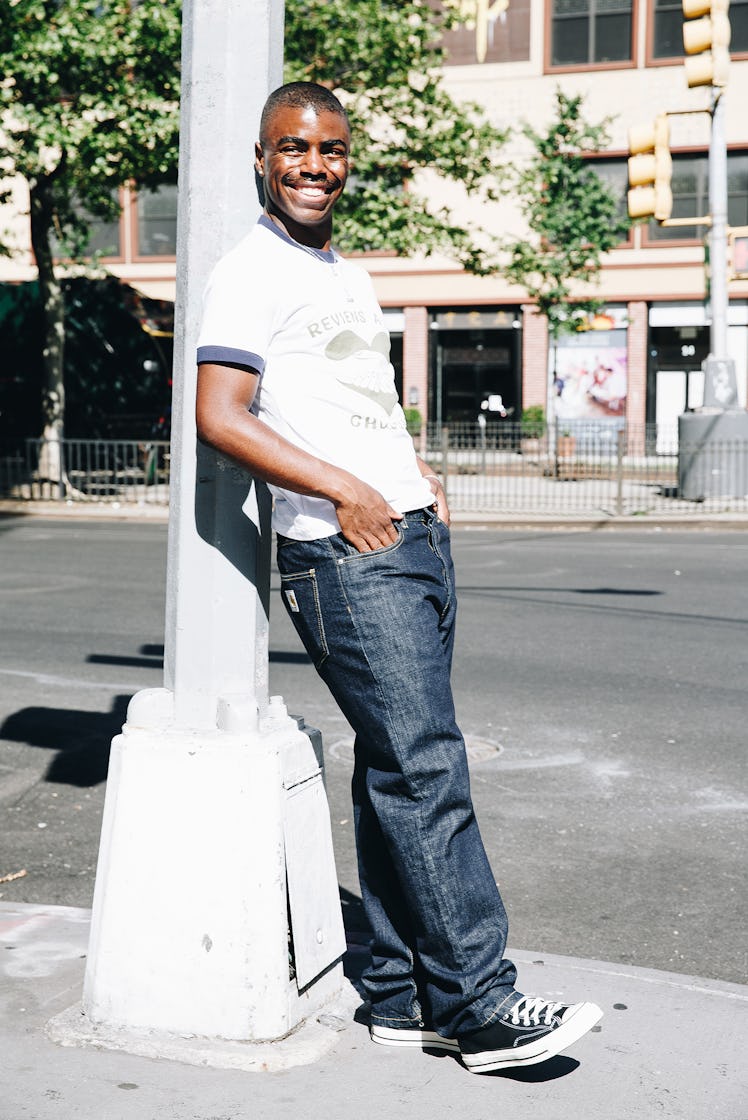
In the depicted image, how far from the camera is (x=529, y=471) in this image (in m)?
20.6

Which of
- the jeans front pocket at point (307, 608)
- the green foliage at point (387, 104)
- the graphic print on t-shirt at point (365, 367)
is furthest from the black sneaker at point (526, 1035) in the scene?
the green foliage at point (387, 104)

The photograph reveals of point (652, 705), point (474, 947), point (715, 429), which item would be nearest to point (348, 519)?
point (474, 947)

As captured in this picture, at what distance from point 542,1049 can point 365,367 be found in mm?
1428

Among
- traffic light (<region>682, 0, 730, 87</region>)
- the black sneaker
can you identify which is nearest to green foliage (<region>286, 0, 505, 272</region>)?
traffic light (<region>682, 0, 730, 87</region>)

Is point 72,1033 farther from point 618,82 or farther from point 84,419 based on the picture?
point 618,82

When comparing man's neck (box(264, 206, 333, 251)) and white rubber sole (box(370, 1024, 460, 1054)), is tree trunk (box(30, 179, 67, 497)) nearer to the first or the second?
man's neck (box(264, 206, 333, 251))

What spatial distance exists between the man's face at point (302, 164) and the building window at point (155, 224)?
3336 centimetres

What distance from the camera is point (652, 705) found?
7.01 meters

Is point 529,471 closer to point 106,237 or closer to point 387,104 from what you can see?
point 387,104

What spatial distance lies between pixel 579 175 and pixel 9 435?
13.3 metres

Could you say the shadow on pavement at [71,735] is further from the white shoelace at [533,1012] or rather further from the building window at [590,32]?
the building window at [590,32]

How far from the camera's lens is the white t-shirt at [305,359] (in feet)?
8.87

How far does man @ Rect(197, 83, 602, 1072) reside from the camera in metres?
2.70

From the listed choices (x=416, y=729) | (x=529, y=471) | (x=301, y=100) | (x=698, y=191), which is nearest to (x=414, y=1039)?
(x=416, y=729)
